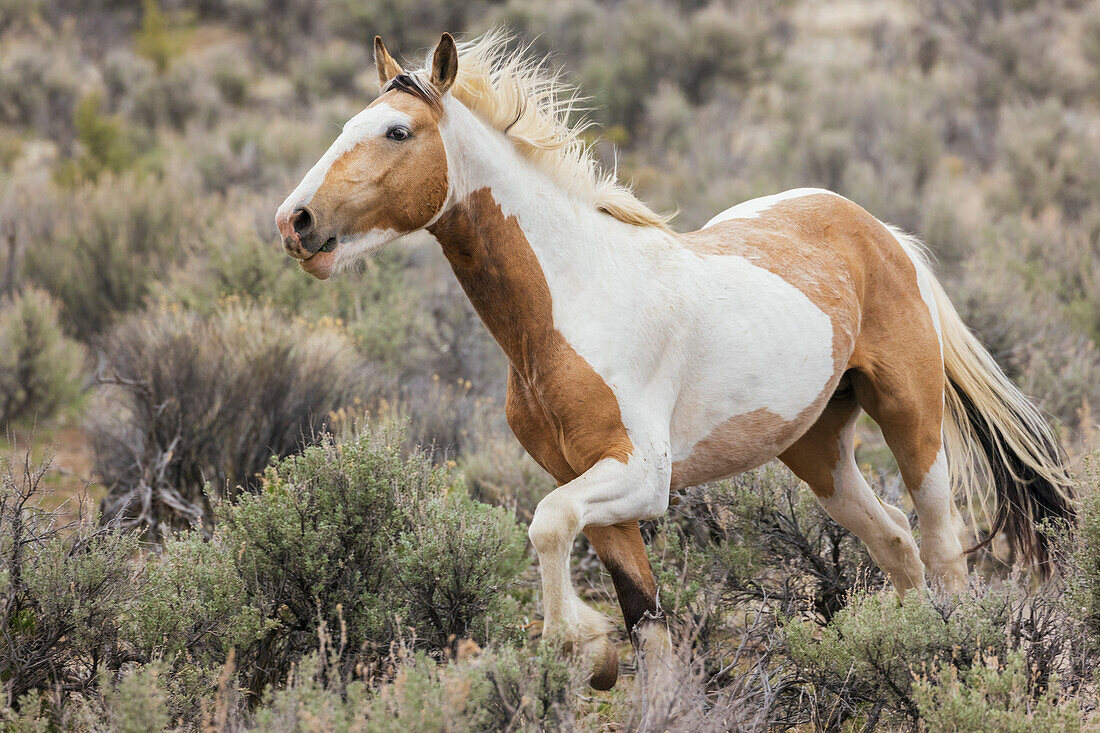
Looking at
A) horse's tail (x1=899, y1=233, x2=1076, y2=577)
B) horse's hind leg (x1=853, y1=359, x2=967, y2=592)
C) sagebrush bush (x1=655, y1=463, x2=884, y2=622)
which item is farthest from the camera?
sagebrush bush (x1=655, y1=463, x2=884, y2=622)

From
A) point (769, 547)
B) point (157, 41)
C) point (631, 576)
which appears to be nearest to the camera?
point (631, 576)

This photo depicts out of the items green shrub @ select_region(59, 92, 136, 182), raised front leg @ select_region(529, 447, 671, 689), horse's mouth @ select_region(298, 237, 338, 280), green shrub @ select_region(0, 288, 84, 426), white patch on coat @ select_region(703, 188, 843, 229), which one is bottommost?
green shrub @ select_region(0, 288, 84, 426)

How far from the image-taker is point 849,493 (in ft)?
12.9

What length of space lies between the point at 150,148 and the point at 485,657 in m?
15.4

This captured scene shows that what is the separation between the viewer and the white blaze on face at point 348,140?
272 cm

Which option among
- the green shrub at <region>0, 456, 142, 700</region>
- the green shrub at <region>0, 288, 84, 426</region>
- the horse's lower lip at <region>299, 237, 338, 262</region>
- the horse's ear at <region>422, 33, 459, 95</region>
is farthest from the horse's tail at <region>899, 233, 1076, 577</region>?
the green shrub at <region>0, 288, 84, 426</region>

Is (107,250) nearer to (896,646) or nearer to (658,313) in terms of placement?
(658,313)

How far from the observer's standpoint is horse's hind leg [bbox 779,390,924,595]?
391cm

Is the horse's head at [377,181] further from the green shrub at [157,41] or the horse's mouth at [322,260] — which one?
the green shrub at [157,41]

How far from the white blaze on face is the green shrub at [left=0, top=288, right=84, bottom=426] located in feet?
18.6

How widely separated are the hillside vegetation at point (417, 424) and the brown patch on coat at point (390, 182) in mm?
538

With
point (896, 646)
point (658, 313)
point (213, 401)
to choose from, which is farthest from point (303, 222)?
point (213, 401)

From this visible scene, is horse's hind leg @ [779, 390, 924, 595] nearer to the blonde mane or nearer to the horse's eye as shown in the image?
the blonde mane

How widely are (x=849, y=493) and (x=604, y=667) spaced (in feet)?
4.85
